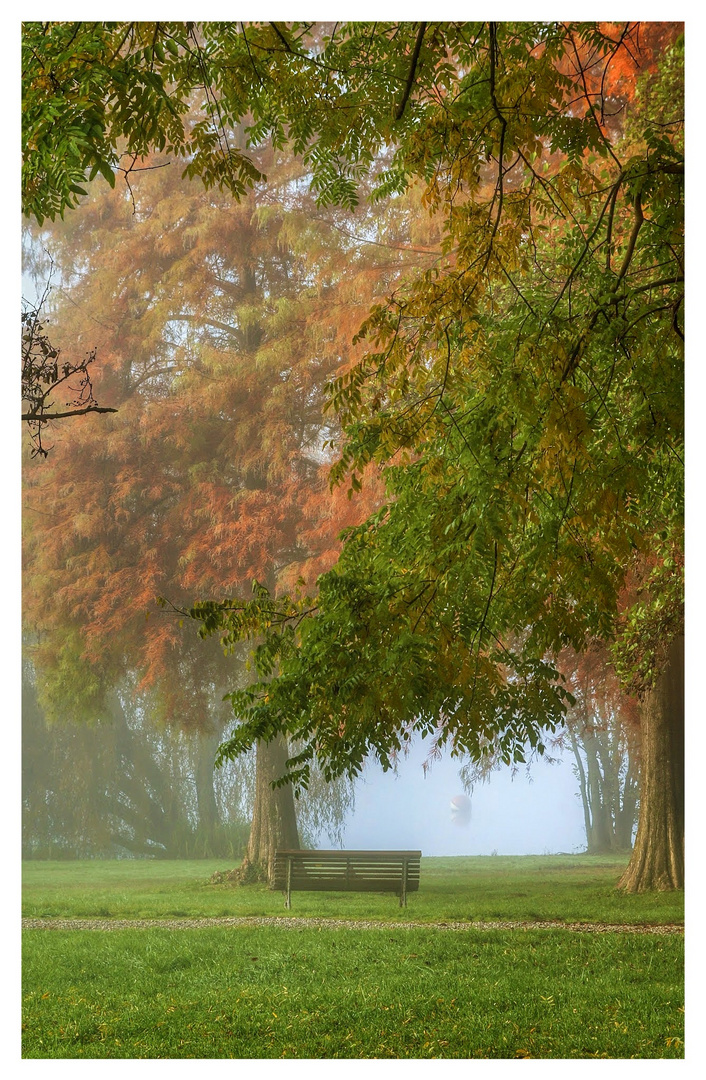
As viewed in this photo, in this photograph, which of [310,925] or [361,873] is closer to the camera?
[310,925]

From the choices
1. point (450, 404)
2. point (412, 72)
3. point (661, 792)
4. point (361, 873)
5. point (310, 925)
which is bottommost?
point (310, 925)

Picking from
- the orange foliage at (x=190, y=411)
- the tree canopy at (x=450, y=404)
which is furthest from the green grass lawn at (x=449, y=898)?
the tree canopy at (x=450, y=404)

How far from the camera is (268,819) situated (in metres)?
7.38

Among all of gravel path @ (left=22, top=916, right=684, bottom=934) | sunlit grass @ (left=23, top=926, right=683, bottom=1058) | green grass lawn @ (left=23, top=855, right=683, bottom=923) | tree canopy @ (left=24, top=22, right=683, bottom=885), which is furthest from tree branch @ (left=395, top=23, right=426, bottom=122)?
green grass lawn @ (left=23, top=855, right=683, bottom=923)

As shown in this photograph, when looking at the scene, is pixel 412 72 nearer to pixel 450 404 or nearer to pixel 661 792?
pixel 450 404

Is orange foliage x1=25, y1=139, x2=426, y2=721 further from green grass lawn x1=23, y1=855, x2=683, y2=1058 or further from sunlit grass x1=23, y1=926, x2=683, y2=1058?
sunlit grass x1=23, y1=926, x2=683, y2=1058

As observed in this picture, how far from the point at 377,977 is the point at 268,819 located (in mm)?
2415

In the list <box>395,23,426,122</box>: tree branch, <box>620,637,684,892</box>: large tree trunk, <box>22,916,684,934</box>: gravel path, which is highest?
<box>395,23,426,122</box>: tree branch

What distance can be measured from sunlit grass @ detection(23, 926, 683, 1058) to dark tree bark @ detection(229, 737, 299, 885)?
1216 millimetres

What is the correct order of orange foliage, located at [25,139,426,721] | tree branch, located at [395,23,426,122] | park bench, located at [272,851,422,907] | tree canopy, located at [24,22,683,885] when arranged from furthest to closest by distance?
orange foliage, located at [25,139,426,721]
park bench, located at [272,851,422,907]
tree branch, located at [395,23,426,122]
tree canopy, located at [24,22,683,885]

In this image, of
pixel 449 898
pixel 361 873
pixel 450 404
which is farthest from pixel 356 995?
pixel 450 404

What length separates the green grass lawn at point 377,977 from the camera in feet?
14.7

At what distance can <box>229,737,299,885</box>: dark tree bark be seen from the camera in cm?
723
